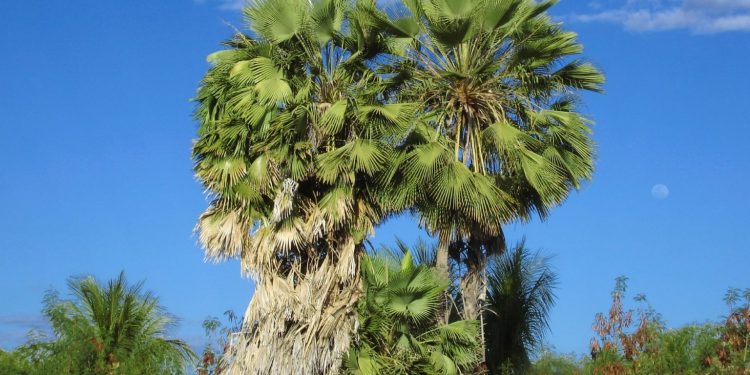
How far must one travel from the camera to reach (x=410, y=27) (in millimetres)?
26922

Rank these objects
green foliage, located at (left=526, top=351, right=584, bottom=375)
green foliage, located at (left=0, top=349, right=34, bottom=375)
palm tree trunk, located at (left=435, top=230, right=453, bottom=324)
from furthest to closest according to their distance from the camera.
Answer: green foliage, located at (left=526, top=351, right=584, bottom=375)
green foliage, located at (left=0, top=349, right=34, bottom=375)
palm tree trunk, located at (left=435, top=230, right=453, bottom=324)

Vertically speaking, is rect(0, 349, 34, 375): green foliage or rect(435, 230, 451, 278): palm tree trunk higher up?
rect(435, 230, 451, 278): palm tree trunk

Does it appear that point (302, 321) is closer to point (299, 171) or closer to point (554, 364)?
point (299, 171)

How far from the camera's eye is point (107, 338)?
26.4 meters

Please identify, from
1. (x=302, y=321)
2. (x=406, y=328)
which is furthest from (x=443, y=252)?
(x=302, y=321)

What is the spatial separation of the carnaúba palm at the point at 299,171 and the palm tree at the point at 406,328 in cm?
53

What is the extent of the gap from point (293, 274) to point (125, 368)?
3884 millimetres

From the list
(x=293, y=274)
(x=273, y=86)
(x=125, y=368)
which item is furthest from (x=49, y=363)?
(x=273, y=86)

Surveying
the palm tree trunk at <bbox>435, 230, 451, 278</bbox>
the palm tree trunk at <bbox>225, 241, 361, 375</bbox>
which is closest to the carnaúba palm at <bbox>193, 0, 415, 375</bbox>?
the palm tree trunk at <bbox>225, 241, 361, 375</bbox>

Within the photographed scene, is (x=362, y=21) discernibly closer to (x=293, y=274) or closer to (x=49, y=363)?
(x=293, y=274)

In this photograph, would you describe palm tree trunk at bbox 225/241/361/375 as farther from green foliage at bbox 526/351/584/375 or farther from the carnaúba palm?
green foliage at bbox 526/351/584/375

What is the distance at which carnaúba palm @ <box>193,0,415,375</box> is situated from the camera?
1032 inches

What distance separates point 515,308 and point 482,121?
5.36 metres

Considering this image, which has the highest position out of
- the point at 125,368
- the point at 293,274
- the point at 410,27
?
the point at 410,27
